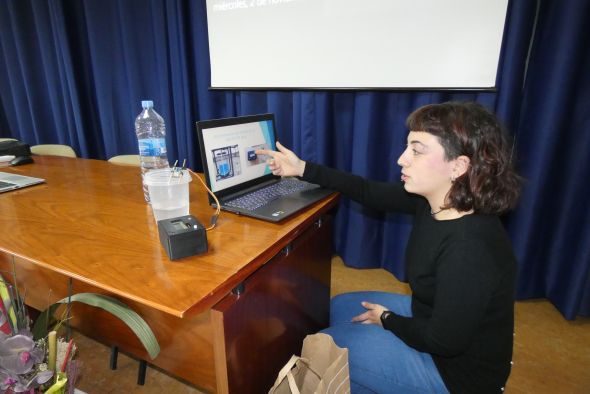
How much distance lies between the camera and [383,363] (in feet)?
3.22

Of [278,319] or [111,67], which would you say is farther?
[111,67]

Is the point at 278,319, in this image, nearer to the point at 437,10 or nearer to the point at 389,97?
the point at 389,97

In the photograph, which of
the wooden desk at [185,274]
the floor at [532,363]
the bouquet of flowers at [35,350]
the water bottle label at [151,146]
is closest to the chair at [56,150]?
the wooden desk at [185,274]

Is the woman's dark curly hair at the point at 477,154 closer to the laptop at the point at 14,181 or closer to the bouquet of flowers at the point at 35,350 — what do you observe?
the bouquet of flowers at the point at 35,350

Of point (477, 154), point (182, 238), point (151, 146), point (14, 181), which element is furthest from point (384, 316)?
point (14, 181)

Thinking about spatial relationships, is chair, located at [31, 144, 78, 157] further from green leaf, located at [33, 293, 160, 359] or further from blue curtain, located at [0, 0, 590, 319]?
green leaf, located at [33, 293, 160, 359]

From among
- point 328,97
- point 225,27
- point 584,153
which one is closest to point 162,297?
point 328,97

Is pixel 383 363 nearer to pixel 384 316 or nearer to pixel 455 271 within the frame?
pixel 384 316

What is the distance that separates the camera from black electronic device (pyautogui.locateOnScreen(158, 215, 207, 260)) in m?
0.83

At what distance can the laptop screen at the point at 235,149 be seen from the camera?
3.71 feet

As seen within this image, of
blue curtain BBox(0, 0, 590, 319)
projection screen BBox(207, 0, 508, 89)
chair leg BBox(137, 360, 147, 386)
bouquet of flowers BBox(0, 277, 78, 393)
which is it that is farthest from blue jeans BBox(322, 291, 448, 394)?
projection screen BBox(207, 0, 508, 89)

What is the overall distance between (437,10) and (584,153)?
3.14 ft

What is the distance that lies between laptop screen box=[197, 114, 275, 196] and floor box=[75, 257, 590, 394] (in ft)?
2.93

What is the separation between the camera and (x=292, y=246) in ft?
3.65
